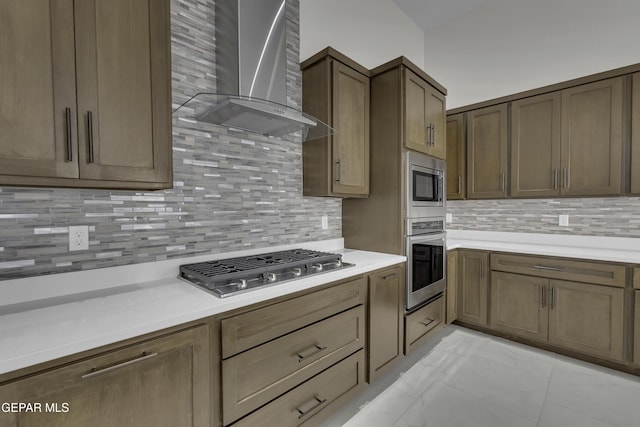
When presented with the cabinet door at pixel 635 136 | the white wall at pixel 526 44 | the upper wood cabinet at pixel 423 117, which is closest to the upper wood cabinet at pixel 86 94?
the upper wood cabinet at pixel 423 117

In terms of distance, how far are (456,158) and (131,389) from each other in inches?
136

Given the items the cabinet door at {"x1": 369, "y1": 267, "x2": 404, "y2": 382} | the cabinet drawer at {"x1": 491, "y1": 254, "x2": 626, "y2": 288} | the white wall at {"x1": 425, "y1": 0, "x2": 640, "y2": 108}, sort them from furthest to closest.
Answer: the white wall at {"x1": 425, "y1": 0, "x2": 640, "y2": 108} < the cabinet drawer at {"x1": 491, "y1": 254, "x2": 626, "y2": 288} < the cabinet door at {"x1": 369, "y1": 267, "x2": 404, "y2": 382}

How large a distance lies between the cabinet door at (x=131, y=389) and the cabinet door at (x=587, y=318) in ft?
9.29

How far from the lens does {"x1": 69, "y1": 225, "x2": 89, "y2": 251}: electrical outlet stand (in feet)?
4.28

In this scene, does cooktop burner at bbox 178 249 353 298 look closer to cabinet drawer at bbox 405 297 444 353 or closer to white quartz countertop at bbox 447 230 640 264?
cabinet drawer at bbox 405 297 444 353

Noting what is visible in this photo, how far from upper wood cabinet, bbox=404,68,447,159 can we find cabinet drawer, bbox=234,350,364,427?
5.41ft

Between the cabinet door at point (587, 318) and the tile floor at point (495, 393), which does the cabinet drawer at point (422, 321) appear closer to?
the tile floor at point (495, 393)

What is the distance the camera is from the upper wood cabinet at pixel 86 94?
94 centimetres

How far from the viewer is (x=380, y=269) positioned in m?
2.04

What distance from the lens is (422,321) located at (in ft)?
8.23

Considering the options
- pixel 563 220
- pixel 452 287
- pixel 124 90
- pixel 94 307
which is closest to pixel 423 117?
pixel 452 287

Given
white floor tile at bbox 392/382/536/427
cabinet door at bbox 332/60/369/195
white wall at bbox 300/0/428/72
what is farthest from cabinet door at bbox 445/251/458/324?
white wall at bbox 300/0/428/72

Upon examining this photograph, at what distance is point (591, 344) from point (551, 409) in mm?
887

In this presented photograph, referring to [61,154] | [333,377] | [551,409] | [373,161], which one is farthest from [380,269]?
[61,154]
